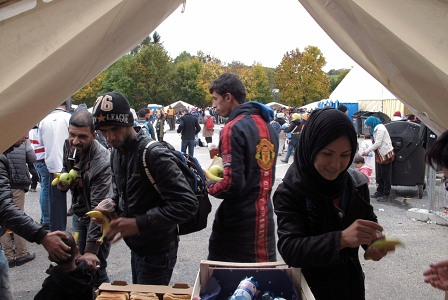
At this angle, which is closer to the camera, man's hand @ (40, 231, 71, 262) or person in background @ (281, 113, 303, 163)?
man's hand @ (40, 231, 71, 262)

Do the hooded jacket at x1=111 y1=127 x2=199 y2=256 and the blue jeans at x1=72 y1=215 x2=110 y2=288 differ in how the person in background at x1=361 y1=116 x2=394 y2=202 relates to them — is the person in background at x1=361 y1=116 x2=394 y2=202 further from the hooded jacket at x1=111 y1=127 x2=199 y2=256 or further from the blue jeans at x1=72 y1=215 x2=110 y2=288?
the hooded jacket at x1=111 y1=127 x2=199 y2=256

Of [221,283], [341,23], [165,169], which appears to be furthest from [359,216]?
[165,169]

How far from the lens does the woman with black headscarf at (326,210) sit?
1.73 metres

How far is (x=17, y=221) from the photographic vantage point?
9.02 ft

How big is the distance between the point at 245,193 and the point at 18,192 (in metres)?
3.63

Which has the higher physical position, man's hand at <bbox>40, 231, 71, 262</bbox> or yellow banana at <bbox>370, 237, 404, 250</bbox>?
yellow banana at <bbox>370, 237, 404, 250</bbox>

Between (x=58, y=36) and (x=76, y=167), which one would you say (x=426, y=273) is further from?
(x=76, y=167)

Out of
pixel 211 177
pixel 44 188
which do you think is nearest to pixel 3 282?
pixel 211 177

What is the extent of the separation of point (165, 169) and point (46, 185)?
461 centimetres

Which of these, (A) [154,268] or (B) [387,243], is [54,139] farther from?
(B) [387,243]

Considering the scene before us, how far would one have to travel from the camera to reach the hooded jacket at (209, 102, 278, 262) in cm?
300

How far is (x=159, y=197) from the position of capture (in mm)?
2609

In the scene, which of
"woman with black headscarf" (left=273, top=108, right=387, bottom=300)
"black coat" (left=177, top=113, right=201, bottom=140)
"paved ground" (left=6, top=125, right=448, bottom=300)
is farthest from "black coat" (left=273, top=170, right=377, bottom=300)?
"black coat" (left=177, top=113, right=201, bottom=140)

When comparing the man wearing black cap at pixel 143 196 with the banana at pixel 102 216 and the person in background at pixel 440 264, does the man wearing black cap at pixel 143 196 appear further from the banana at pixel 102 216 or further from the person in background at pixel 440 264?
the person in background at pixel 440 264
